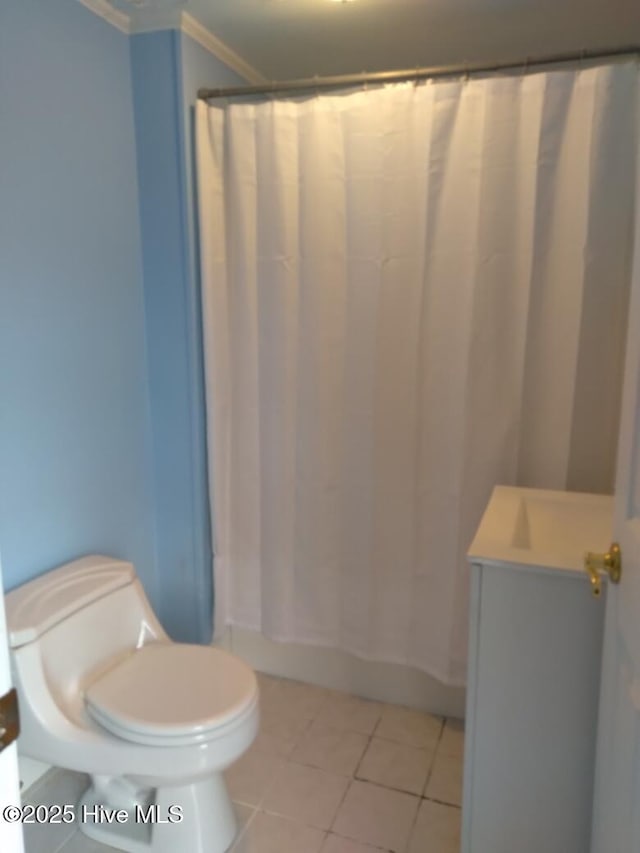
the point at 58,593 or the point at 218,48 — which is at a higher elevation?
the point at 218,48

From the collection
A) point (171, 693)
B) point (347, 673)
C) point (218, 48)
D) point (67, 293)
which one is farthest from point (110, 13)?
point (347, 673)

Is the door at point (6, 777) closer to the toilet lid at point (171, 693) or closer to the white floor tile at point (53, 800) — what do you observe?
the toilet lid at point (171, 693)

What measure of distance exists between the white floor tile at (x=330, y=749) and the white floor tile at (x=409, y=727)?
0.09m

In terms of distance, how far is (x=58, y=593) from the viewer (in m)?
1.62

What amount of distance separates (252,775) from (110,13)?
226cm

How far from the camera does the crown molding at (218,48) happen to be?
1.87 metres

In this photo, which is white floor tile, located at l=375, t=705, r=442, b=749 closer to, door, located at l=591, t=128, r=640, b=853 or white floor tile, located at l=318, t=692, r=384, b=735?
white floor tile, located at l=318, t=692, r=384, b=735

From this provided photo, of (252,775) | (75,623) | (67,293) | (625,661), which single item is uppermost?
(67,293)

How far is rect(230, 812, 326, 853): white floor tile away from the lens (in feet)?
5.16

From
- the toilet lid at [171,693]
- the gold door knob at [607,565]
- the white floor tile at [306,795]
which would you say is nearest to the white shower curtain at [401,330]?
the white floor tile at [306,795]

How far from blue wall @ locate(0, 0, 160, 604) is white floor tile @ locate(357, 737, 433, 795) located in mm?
1001

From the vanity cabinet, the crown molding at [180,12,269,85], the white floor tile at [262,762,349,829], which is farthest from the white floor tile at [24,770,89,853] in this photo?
the crown molding at [180,12,269,85]

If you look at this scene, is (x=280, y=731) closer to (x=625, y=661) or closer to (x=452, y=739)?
(x=452, y=739)

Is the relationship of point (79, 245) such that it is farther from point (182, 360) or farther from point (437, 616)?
point (437, 616)
